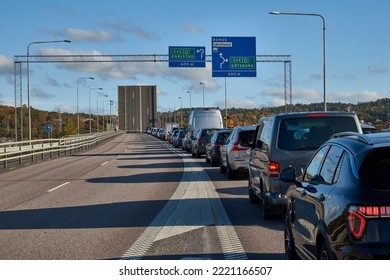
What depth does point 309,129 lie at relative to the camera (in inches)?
424

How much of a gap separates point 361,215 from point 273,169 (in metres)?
6.05

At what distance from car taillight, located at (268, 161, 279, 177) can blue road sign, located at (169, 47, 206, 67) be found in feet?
110

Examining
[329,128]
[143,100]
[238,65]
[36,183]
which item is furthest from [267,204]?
[143,100]

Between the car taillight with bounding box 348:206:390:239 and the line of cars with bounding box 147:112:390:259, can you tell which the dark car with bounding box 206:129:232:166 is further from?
the car taillight with bounding box 348:206:390:239

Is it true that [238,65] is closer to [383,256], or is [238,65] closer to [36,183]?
[36,183]

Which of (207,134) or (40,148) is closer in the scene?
(207,134)

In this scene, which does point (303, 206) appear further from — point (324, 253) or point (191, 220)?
point (191, 220)

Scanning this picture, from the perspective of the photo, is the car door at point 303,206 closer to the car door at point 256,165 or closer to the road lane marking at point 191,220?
the road lane marking at point 191,220

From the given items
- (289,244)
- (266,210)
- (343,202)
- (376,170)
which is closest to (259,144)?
(266,210)

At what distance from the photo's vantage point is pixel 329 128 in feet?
35.3

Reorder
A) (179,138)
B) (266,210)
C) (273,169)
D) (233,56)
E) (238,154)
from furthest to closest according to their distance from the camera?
1. (179,138)
2. (233,56)
3. (238,154)
4. (266,210)
5. (273,169)

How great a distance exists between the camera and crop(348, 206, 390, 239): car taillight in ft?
15.1

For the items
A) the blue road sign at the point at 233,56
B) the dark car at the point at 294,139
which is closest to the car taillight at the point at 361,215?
the dark car at the point at 294,139
